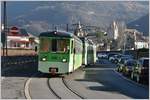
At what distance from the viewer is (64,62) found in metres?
33.2

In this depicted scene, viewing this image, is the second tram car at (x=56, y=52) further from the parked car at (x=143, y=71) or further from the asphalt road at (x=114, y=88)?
the parked car at (x=143, y=71)

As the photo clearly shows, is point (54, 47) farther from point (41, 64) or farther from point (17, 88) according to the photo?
point (17, 88)

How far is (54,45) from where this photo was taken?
3362 centimetres

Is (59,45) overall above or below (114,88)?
above

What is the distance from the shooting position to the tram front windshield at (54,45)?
3356cm

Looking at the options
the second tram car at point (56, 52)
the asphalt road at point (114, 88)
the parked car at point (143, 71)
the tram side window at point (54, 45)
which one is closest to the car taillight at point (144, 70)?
the parked car at point (143, 71)

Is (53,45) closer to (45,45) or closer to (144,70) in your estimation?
(45,45)

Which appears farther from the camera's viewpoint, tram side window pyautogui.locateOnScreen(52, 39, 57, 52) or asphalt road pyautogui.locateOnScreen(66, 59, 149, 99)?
tram side window pyautogui.locateOnScreen(52, 39, 57, 52)

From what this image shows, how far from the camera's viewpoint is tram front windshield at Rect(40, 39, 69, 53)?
110ft

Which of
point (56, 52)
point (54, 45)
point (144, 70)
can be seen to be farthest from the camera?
point (54, 45)

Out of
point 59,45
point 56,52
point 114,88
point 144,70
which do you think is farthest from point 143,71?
point 59,45

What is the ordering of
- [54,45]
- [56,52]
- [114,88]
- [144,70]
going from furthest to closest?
[54,45]
[56,52]
[144,70]
[114,88]

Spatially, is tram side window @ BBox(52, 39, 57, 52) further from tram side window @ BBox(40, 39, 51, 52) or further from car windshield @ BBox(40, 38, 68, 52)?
tram side window @ BBox(40, 39, 51, 52)

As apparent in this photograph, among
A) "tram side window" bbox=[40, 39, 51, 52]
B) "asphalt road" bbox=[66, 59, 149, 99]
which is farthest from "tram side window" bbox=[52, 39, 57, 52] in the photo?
"asphalt road" bbox=[66, 59, 149, 99]
